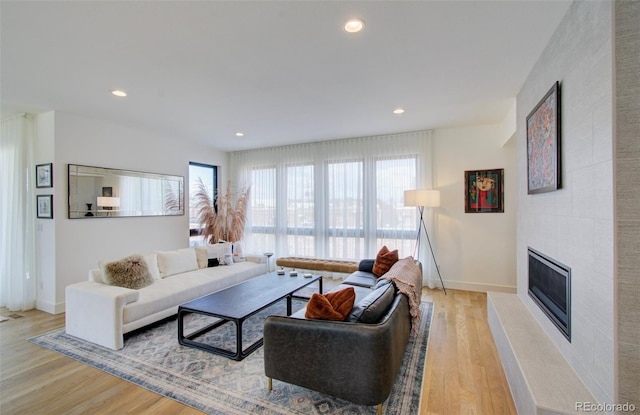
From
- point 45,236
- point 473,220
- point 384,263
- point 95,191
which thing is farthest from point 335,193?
point 45,236

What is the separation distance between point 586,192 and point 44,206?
5625mm

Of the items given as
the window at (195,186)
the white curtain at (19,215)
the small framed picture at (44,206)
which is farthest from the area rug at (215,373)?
the window at (195,186)

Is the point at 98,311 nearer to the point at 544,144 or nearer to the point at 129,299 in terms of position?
the point at 129,299

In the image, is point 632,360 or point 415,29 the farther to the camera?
point 415,29

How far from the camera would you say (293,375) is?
193 cm

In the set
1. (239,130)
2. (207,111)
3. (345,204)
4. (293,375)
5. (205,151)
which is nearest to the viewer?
(293,375)

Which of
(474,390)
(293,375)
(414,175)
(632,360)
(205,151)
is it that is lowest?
(474,390)

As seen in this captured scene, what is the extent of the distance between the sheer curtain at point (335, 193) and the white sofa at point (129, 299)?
2157 millimetres

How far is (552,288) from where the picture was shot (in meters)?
2.18

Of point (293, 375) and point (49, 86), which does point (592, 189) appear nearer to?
point (293, 375)

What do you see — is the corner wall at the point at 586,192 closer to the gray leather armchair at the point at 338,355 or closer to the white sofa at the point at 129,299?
the gray leather armchair at the point at 338,355

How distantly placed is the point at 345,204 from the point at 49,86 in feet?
14.1

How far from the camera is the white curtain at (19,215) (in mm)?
3812

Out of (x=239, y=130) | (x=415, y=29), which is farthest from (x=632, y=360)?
(x=239, y=130)
